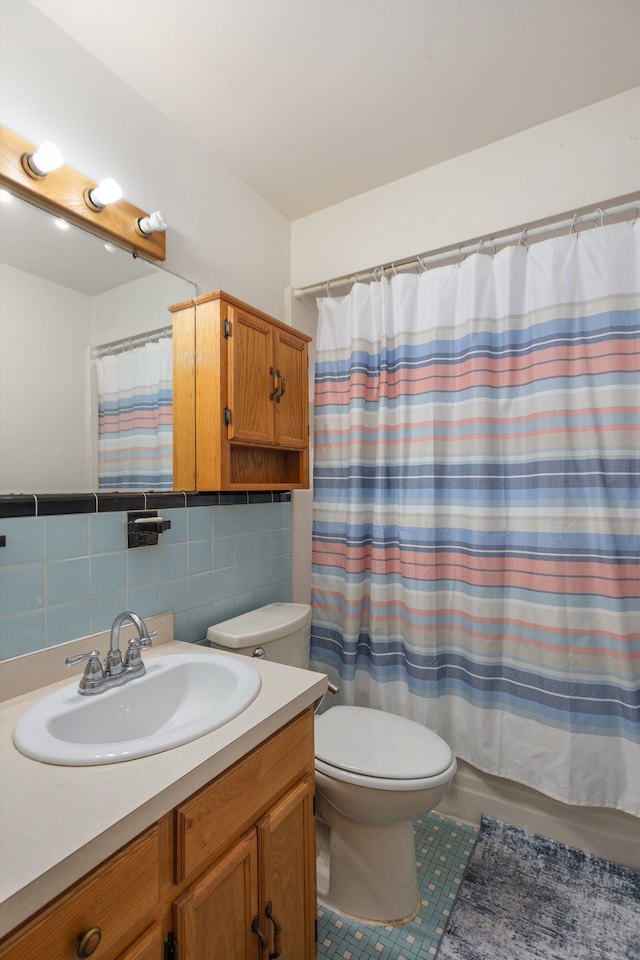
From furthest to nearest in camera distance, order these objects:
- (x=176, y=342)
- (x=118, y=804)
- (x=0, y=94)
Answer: (x=176, y=342), (x=0, y=94), (x=118, y=804)

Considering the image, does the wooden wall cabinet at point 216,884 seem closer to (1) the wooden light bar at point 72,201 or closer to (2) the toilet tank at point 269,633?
(2) the toilet tank at point 269,633

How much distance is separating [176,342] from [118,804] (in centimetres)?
123

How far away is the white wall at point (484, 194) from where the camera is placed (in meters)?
1.51

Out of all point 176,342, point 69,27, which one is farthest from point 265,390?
point 69,27

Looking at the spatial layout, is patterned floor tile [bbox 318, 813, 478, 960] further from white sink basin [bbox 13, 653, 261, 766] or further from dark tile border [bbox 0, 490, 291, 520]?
dark tile border [bbox 0, 490, 291, 520]

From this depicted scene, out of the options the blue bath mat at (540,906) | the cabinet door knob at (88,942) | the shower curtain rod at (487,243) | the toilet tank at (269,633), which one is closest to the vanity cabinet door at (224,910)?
the cabinet door knob at (88,942)

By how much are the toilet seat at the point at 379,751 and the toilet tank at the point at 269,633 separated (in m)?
0.25

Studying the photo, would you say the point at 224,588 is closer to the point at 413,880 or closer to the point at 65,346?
the point at 65,346

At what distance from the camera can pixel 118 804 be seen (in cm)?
69

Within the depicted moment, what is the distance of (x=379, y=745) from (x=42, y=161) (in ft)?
5.86

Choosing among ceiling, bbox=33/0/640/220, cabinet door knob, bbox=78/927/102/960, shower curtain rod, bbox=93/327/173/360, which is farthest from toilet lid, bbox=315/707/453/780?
ceiling, bbox=33/0/640/220

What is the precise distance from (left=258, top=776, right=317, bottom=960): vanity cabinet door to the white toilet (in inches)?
9.0

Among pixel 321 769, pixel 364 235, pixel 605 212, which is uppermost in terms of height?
pixel 364 235

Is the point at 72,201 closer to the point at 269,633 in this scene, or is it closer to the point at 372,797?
the point at 269,633
